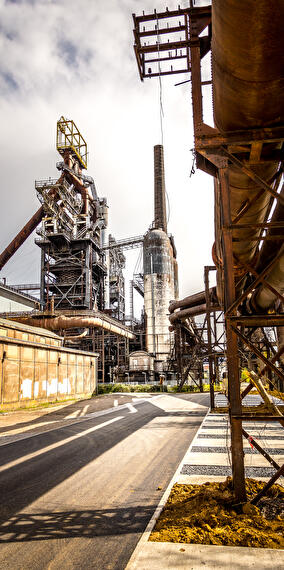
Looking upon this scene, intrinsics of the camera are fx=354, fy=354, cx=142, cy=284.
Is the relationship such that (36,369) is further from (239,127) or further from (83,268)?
(83,268)

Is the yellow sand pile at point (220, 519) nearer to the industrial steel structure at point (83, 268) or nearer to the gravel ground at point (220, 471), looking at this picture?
the gravel ground at point (220, 471)

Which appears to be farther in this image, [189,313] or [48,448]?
[189,313]

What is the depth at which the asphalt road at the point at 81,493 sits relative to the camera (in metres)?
3.20

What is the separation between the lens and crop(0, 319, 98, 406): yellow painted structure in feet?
52.2

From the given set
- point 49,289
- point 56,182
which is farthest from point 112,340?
point 56,182

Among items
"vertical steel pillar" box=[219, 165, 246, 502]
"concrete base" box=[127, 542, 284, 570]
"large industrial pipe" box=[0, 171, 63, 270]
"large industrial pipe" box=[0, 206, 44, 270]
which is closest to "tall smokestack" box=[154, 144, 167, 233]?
"large industrial pipe" box=[0, 171, 63, 270]

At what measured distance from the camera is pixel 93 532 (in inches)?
140

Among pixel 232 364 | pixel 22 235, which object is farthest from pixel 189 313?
pixel 22 235

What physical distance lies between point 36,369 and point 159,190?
34.7 m

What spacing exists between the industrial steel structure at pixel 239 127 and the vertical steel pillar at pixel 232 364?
0.4 inches

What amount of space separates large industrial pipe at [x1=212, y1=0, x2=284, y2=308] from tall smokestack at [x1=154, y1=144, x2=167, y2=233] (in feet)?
138

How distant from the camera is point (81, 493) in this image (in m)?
4.75

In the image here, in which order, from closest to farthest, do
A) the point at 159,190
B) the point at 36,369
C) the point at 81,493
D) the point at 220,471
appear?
1. the point at 81,493
2. the point at 220,471
3. the point at 36,369
4. the point at 159,190

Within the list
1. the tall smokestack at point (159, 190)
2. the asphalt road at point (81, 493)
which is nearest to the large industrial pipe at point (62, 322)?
the tall smokestack at point (159, 190)
